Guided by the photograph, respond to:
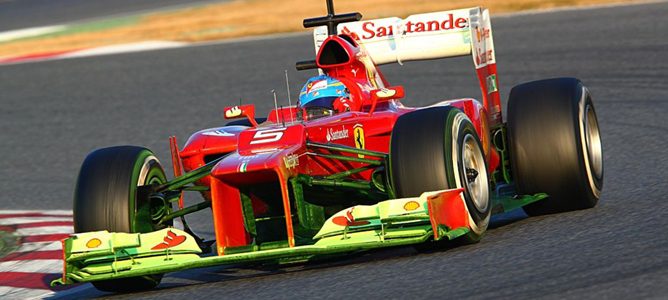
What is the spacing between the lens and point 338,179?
7.58 m

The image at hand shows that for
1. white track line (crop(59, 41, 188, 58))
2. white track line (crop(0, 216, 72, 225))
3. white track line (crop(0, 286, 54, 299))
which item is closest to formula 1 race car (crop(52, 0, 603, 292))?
white track line (crop(0, 286, 54, 299))

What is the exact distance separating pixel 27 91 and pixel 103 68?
146 cm

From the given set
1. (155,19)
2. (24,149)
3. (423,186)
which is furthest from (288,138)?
(155,19)

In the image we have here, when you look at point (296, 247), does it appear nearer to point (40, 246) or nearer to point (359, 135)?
point (359, 135)

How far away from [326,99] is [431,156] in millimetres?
1599

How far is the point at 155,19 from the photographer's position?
23.9 metres

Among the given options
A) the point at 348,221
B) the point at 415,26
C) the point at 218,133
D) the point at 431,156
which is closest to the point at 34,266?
the point at 218,133

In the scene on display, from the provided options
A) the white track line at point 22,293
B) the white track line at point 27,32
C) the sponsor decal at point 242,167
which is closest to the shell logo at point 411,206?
the sponsor decal at point 242,167

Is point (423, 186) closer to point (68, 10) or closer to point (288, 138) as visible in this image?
point (288, 138)

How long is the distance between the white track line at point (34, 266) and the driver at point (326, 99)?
79.1 inches

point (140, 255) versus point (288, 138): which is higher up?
point (288, 138)

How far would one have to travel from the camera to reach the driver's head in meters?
8.38

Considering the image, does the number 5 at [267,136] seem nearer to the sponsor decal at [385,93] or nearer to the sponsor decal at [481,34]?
the sponsor decal at [385,93]

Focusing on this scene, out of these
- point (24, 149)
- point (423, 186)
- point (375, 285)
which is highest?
point (24, 149)
